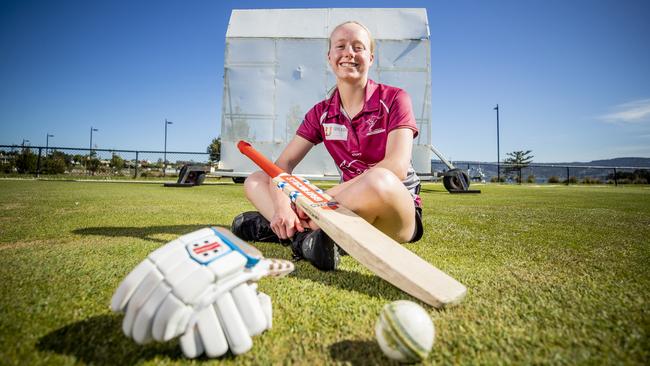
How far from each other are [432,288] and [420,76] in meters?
6.70

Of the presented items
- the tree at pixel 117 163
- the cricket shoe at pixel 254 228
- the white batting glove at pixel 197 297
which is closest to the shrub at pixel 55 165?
the tree at pixel 117 163

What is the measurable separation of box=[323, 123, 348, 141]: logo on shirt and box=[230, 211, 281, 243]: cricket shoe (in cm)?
78

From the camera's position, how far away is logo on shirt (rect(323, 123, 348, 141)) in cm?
217

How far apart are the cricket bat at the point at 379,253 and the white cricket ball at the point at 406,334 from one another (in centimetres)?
25

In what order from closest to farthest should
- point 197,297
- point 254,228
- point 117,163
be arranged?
1. point 197,297
2. point 254,228
3. point 117,163

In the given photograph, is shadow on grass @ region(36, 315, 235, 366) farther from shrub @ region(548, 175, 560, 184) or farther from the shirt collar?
shrub @ region(548, 175, 560, 184)

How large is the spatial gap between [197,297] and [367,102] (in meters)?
1.61

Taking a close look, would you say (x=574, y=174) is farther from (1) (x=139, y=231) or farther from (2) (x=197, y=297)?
(2) (x=197, y=297)

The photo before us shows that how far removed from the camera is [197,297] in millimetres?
800

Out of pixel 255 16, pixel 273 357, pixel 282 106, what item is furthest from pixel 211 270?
pixel 255 16

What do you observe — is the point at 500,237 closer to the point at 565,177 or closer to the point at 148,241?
the point at 148,241

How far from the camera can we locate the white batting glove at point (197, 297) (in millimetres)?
804

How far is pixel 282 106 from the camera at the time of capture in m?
7.24

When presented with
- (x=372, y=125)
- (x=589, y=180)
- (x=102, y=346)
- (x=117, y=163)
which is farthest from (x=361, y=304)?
(x=589, y=180)
